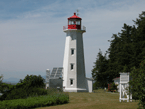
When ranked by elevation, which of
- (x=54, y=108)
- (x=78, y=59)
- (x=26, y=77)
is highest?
(x=78, y=59)

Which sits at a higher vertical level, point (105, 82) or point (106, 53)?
point (106, 53)

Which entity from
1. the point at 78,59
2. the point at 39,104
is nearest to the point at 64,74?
the point at 78,59

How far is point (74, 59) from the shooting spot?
4147 cm

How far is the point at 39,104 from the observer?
18.4m

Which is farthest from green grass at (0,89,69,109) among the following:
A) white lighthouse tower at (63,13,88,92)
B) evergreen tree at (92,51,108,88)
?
evergreen tree at (92,51,108,88)

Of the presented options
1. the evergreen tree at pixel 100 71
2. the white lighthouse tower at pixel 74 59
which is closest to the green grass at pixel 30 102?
the white lighthouse tower at pixel 74 59

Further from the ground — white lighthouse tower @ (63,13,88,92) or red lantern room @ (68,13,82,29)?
Answer: red lantern room @ (68,13,82,29)

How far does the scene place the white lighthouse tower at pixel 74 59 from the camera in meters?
41.4

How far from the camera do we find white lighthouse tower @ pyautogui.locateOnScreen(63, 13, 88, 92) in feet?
136

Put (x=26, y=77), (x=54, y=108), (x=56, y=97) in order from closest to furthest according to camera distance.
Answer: (x=54, y=108) < (x=56, y=97) < (x=26, y=77)

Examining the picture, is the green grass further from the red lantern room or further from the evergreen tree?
the evergreen tree

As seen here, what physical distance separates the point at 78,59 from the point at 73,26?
6.08 m

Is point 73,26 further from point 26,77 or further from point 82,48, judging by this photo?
point 26,77

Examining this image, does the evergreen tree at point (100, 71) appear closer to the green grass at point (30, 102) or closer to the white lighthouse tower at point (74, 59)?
the white lighthouse tower at point (74, 59)
